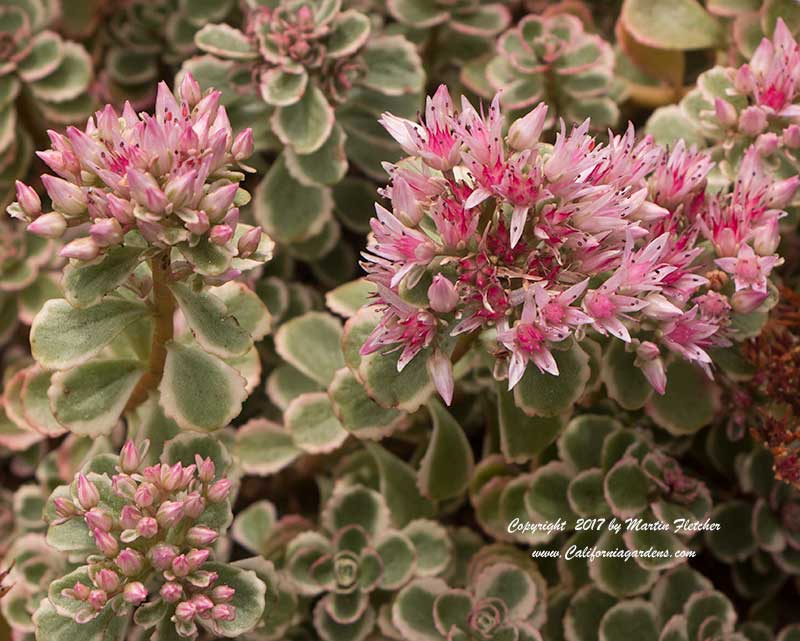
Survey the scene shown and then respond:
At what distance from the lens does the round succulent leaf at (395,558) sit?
1.62m

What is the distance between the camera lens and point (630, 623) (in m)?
1.56

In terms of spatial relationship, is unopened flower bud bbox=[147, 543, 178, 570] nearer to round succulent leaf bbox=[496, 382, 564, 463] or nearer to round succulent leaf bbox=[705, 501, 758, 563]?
round succulent leaf bbox=[496, 382, 564, 463]

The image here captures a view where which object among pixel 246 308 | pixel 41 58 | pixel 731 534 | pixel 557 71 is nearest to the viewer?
pixel 246 308

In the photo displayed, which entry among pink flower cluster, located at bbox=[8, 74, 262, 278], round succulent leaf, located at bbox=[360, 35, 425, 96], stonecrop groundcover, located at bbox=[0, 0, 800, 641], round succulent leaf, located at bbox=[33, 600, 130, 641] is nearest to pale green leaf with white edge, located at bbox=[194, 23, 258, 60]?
stonecrop groundcover, located at bbox=[0, 0, 800, 641]

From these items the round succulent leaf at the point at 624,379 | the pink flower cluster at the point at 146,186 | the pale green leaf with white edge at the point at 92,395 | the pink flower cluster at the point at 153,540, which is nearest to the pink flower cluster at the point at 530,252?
the round succulent leaf at the point at 624,379

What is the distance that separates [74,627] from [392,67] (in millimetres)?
1176

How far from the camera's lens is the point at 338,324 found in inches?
69.8

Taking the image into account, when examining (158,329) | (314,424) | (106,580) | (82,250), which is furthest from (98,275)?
(314,424)

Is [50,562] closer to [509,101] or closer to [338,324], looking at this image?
[338,324]

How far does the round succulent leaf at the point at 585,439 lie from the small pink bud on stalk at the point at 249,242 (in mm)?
698

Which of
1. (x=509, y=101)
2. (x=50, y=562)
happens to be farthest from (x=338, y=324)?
(x=50, y=562)

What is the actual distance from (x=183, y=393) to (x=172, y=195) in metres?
0.34

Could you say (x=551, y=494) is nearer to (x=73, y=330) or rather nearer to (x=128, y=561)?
→ (x=128, y=561)

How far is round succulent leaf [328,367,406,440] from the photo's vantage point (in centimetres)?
148
